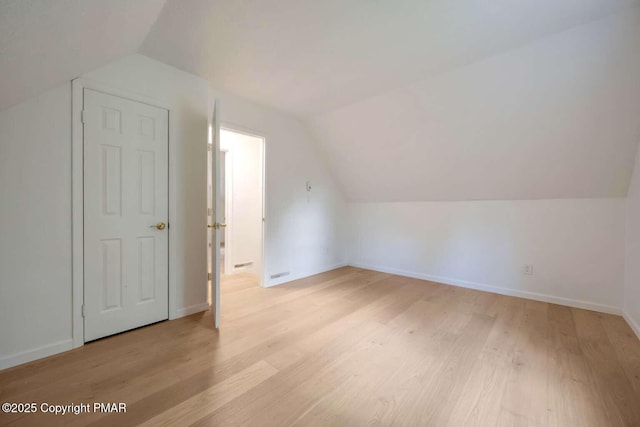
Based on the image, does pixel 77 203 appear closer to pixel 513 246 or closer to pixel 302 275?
pixel 302 275

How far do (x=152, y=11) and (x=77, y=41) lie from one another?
0.49m

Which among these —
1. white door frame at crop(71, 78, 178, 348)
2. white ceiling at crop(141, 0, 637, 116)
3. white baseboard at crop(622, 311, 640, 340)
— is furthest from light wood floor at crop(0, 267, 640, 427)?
white ceiling at crop(141, 0, 637, 116)

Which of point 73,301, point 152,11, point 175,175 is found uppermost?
point 152,11

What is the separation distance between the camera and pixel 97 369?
1.67m

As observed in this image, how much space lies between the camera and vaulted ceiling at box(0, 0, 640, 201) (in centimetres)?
152

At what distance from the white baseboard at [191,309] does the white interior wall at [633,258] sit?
13.3 feet

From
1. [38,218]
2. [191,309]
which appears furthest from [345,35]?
[191,309]

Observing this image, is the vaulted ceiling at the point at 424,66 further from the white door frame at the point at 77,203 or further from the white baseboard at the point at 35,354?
the white baseboard at the point at 35,354

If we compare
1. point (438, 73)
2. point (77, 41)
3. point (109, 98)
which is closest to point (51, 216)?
point (109, 98)

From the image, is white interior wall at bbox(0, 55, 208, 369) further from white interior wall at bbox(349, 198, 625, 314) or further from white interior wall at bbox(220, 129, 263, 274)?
white interior wall at bbox(349, 198, 625, 314)

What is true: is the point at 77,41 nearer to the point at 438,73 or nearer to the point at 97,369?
the point at 97,369

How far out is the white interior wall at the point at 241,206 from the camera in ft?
13.3

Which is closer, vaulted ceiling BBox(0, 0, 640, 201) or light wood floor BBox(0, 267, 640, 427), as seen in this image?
light wood floor BBox(0, 267, 640, 427)

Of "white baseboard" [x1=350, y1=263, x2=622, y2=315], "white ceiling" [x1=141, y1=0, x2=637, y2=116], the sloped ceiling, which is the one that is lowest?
"white baseboard" [x1=350, y1=263, x2=622, y2=315]
